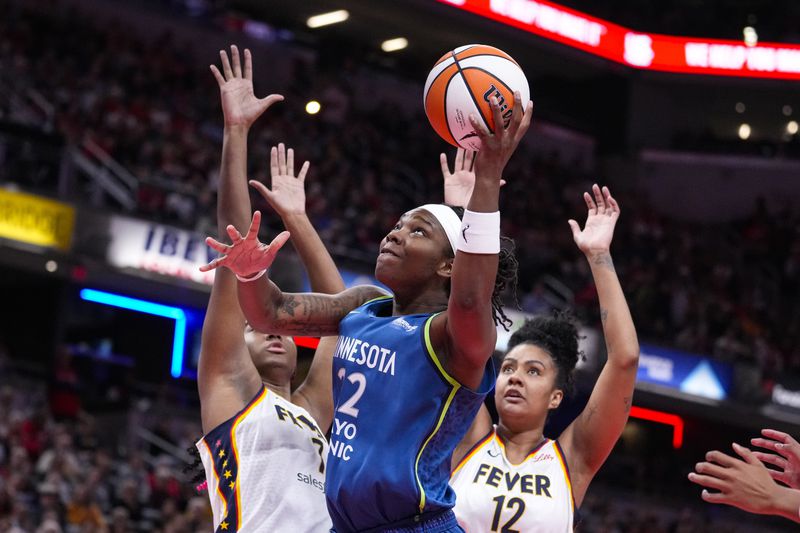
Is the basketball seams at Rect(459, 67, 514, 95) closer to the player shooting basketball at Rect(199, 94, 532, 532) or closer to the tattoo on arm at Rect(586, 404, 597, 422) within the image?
the player shooting basketball at Rect(199, 94, 532, 532)

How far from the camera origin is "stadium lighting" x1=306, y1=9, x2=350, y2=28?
23.9 metres

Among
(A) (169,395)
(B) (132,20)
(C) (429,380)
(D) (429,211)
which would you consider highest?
(B) (132,20)

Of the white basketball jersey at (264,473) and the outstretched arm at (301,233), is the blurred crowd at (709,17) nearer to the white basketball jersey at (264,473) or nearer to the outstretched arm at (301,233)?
the outstretched arm at (301,233)

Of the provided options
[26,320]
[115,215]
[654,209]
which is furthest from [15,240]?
[654,209]

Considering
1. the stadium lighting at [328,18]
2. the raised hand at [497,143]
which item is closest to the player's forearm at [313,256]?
the raised hand at [497,143]

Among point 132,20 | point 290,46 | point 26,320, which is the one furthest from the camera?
point 290,46

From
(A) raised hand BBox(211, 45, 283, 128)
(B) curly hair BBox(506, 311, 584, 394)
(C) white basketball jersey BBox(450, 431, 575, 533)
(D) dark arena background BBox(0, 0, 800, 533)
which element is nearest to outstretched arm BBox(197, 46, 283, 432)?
(A) raised hand BBox(211, 45, 283, 128)

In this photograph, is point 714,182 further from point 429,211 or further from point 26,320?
point 429,211

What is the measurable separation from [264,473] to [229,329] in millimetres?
615

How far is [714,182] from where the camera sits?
89.4 feet

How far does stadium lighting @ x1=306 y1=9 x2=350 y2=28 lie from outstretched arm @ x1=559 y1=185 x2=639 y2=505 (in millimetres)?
19397

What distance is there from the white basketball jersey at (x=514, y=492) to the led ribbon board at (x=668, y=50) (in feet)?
62.4

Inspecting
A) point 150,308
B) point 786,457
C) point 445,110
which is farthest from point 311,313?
point 150,308

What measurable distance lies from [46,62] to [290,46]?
6938mm
